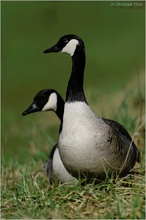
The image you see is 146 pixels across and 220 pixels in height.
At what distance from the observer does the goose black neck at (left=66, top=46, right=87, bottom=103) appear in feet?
20.1

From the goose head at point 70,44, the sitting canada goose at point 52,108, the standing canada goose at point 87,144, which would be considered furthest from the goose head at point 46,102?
the standing canada goose at point 87,144

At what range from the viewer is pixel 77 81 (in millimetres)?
6262

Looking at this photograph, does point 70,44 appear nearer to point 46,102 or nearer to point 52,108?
point 46,102

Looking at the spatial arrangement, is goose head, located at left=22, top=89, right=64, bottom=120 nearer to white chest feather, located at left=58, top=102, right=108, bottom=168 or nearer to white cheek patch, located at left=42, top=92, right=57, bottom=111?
white cheek patch, located at left=42, top=92, right=57, bottom=111

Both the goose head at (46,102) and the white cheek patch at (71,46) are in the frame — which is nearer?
the white cheek patch at (71,46)

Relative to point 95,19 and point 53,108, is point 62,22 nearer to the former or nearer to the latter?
point 95,19

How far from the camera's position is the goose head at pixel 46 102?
7.20m

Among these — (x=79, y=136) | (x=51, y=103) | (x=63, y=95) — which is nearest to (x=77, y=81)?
(x=79, y=136)

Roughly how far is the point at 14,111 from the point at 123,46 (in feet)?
28.6

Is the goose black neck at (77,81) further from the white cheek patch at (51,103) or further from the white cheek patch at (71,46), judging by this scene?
the white cheek patch at (51,103)

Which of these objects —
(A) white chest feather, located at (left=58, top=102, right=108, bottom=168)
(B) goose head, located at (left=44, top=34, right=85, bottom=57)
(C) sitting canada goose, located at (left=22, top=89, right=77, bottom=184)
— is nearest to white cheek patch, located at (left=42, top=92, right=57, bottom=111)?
(C) sitting canada goose, located at (left=22, top=89, right=77, bottom=184)

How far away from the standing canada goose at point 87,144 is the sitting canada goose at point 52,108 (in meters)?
1.03

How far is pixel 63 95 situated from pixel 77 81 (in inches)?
411

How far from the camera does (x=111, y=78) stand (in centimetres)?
2050
